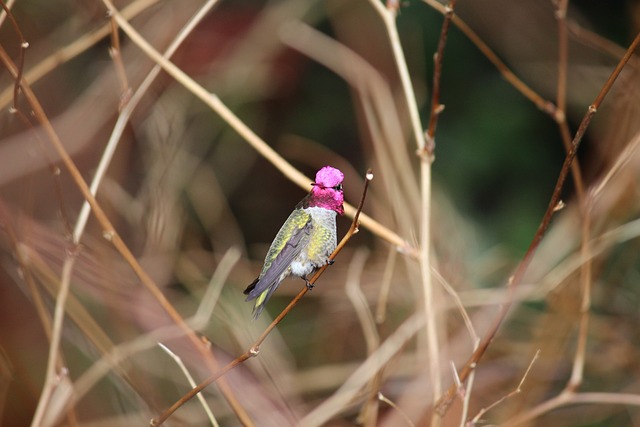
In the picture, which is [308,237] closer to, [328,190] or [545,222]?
[328,190]

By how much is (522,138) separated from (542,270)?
0.69 metres

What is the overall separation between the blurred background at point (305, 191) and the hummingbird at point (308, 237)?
10 cm

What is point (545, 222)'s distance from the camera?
0.48 m

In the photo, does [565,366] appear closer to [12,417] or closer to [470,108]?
[470,108]

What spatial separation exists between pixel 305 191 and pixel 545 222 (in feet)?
1.88

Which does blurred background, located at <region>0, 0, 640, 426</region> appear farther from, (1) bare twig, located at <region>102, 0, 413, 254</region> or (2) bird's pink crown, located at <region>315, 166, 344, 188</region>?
(2) bird's pink crown, located at <region>315, 166, 344, 188</region>

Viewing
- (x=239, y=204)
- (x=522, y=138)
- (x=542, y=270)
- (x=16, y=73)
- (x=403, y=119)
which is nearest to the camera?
(x=16, y=73)

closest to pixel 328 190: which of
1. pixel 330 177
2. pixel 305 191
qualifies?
pixel 330 177

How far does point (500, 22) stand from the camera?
1.69 m

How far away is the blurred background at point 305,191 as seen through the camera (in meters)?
0.83

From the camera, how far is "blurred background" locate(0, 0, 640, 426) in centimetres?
83

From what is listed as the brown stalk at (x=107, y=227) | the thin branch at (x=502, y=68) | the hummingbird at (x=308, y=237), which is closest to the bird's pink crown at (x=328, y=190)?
the hummingbird at (x=308, y=237)

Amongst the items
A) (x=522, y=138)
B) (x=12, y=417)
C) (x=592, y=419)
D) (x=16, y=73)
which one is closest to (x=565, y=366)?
(x=592, y=419)

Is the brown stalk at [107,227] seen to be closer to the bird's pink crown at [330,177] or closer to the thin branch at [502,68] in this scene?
the bird's pink crown at [330,177]
